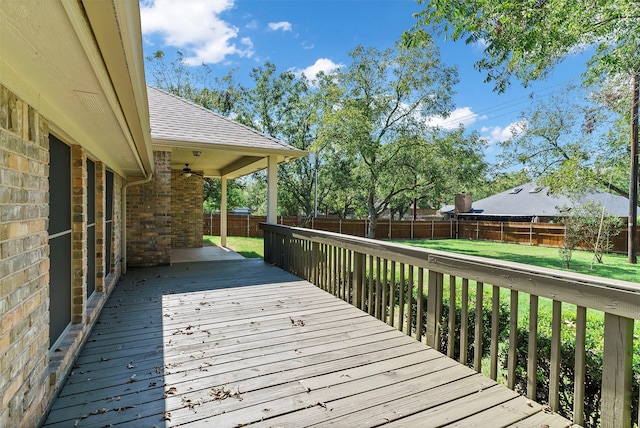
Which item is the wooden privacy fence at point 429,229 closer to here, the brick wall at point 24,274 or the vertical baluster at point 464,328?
the vertical baluster at point 464,328

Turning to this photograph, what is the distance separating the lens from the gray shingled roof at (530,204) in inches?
859

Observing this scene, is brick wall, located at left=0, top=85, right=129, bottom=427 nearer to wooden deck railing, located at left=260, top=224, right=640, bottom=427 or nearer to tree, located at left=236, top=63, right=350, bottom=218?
wooden deck railing, located at left=260, top=224, right=640, bottom=427

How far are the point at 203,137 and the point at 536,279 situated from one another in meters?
6.45

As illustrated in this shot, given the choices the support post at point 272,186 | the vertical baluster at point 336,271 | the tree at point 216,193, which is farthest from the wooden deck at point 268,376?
the tree at point 216,193

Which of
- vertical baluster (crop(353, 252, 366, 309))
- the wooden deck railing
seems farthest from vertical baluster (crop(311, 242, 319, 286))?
vertical baluster (crop(353, 252, 366, 309))

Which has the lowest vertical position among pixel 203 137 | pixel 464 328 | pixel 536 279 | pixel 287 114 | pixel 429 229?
pixel 429 229

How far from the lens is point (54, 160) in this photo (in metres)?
2.59

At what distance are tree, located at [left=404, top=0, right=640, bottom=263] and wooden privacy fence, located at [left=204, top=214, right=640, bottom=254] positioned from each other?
1179 cm

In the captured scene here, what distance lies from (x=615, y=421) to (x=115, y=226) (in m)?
6.22

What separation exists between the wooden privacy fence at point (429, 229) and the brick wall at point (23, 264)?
44.7 ft

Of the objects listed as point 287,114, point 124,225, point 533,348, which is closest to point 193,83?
point 287,114

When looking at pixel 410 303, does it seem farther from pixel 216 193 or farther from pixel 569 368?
pixel 216 193

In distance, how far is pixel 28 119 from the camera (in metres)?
1.85

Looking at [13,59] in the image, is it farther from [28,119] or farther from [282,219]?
[282,219]
